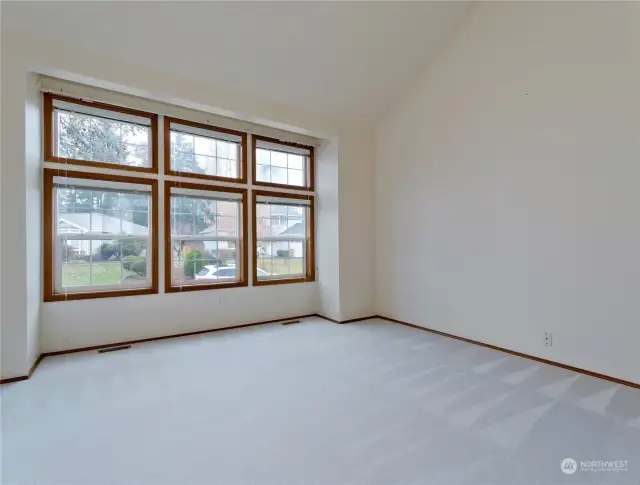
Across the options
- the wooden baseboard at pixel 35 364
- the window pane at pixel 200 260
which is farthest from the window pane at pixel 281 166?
the wooden baseboard at pixel 35 364

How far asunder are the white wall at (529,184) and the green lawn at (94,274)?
348cm

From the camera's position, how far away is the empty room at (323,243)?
1.91 m

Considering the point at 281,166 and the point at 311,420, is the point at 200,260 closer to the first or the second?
the point at 281,166

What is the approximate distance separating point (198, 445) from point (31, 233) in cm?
243

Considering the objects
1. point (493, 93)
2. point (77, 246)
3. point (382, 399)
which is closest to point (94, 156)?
point (77, 246)

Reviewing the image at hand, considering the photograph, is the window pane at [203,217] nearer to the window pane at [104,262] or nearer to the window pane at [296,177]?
the window pane at [104,262]

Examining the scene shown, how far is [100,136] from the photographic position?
11.6 feet

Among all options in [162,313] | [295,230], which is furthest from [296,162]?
[162,313]

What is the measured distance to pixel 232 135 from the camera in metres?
4.34

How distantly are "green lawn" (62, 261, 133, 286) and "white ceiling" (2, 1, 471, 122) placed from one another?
6.84 ft

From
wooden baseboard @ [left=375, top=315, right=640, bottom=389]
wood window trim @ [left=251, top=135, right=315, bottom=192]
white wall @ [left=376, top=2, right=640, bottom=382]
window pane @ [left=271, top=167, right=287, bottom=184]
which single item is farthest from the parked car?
wooden baseboard @ [left=375, top=315, right=640, bottom=389]

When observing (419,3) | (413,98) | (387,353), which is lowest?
Answer: (387,353)

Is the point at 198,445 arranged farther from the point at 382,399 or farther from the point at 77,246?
the point at 77,246

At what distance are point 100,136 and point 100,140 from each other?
4 cm
